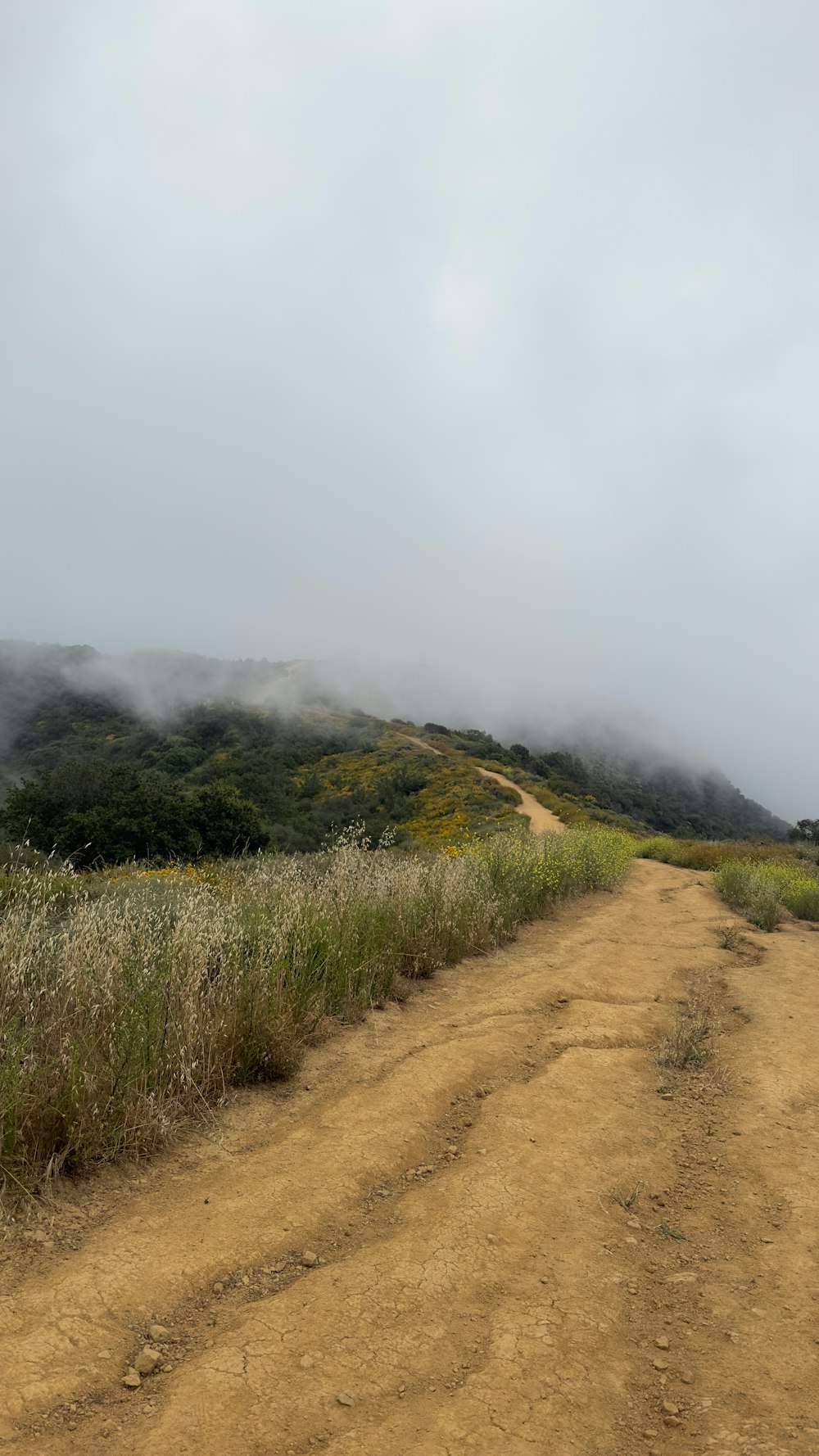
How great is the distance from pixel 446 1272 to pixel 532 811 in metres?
28.1

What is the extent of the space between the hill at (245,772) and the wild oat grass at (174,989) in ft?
9.09

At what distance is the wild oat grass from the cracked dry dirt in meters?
0.24

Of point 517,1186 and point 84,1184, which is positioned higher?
point 517,1186

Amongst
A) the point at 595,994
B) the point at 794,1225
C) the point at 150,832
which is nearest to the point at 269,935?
the point at 595,994

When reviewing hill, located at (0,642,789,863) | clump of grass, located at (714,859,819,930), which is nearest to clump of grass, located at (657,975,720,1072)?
hill, located at (0,642,789,863)

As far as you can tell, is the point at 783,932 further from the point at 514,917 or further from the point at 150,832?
the point at 150,832

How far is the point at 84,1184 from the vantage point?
3396mm

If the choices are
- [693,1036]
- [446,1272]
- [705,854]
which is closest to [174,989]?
[446,1272]

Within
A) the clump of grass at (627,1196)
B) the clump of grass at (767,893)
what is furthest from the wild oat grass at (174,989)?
the clump of grass at (767,893)

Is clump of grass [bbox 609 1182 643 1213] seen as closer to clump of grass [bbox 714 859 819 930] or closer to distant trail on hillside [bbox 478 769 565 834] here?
clump of grass [bbox 714 859 819 930]

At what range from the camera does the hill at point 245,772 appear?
19.4 m

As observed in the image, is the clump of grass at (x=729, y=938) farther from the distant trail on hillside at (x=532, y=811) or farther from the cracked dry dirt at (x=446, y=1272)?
the distant trail on hillside at (x=532, y=811)

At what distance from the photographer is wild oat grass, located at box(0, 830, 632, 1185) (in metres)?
3.51

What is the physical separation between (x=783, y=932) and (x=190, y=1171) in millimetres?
9690
